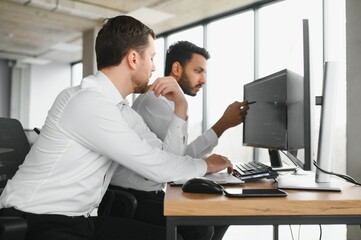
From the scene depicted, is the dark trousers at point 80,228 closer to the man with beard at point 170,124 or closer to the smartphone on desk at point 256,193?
the man with beard at point 170,124

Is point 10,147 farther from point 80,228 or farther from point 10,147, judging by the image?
point 80,228

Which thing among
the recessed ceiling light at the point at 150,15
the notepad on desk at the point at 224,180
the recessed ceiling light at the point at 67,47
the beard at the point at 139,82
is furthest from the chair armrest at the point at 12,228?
the recessed ceiling light at the point at 67,47

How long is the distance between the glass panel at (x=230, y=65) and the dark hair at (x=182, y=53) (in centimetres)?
316

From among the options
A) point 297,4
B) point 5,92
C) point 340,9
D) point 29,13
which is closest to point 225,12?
point 297,4

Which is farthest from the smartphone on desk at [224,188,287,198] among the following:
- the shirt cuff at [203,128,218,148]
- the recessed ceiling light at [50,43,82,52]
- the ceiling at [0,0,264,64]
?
the recessed ceiling light at [50,43,82,52]

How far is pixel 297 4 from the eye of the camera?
15.9 feet

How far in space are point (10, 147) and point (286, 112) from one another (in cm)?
131

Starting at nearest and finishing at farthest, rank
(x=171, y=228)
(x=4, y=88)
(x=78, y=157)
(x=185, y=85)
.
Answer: (x=171, y=228) → (x=78, y=157) → (x=185, y=85) → (x=4, y=88)

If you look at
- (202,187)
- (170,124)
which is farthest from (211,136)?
(202,187)

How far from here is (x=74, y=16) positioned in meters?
6.53

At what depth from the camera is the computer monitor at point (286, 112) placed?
1187mm

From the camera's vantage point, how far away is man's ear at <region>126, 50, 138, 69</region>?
1418 millimetres

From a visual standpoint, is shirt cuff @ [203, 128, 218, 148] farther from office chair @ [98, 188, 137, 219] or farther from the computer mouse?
the computer mouse

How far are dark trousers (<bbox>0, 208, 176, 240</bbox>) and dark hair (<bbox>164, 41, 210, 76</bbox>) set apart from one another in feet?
3.67
